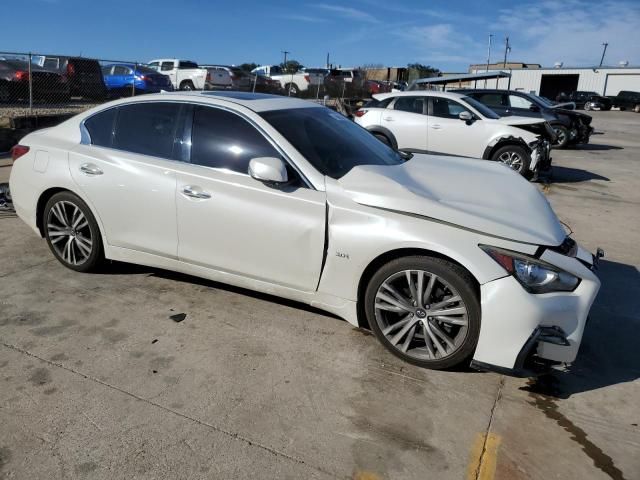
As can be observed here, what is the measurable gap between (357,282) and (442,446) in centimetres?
109

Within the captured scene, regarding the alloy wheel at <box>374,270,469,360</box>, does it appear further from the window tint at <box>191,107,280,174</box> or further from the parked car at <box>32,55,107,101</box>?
the parked car at <box>32,55,107,101</box>

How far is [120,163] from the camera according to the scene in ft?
12.7

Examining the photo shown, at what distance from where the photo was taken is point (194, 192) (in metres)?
3.57

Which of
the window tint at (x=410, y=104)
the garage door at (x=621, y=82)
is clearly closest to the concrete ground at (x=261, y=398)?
the window tint at (x=410, y=104)

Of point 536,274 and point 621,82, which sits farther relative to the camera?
point 621,82

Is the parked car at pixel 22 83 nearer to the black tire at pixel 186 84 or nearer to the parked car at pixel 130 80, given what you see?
the parked car at pixel 130 80

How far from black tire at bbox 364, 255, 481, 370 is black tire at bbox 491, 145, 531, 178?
6.86m

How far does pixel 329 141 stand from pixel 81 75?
14377 millimetres

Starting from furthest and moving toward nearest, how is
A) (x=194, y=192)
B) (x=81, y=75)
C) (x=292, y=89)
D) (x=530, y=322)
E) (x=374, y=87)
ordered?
1. (x=374, y=87)
2. (x=292, y=89)
3. (x=81, y=75)
4. (x=194, y=192)
5. (x=530, y=322)

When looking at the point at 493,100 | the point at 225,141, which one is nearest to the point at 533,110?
the point at 493,100

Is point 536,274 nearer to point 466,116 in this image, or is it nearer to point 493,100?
point 466,116

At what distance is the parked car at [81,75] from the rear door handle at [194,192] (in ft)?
41.3

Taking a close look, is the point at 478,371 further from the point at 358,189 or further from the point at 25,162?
the point at 25,162

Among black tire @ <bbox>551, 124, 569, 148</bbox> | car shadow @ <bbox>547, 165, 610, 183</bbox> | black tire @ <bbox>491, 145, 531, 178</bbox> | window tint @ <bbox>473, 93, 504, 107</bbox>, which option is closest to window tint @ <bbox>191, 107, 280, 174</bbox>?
black tire @ <bbox>491, 145, 531, 178</bbox>
